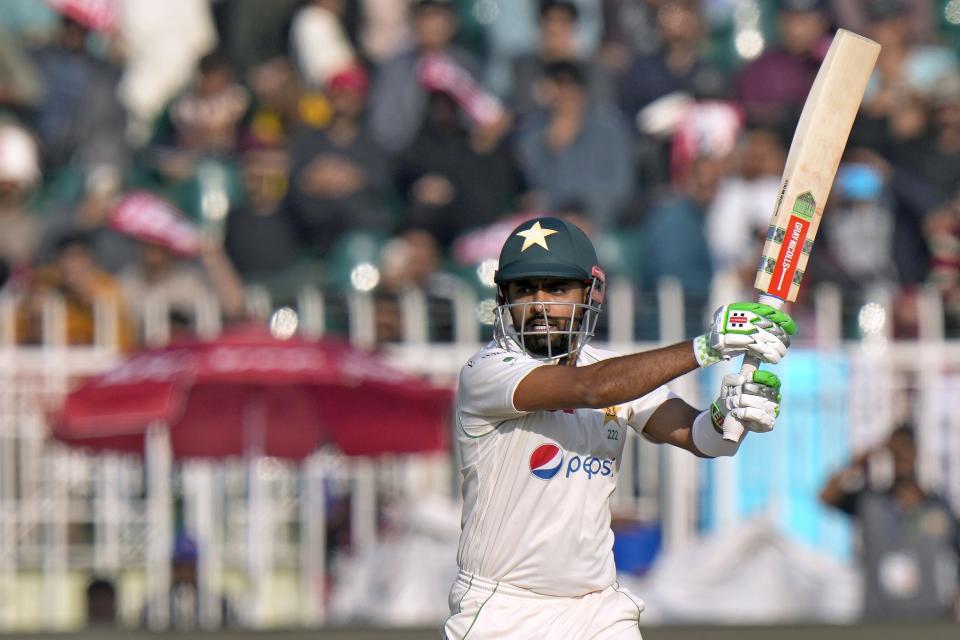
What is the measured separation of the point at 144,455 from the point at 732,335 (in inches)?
241

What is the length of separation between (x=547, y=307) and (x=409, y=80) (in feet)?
23.7

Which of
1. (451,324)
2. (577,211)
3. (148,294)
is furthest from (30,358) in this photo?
(577,211)

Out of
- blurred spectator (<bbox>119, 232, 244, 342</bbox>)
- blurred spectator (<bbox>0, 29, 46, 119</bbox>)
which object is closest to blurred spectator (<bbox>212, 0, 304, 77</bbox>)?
blurred spectator (<bbox>0, 29, 46, 119</bbox>)

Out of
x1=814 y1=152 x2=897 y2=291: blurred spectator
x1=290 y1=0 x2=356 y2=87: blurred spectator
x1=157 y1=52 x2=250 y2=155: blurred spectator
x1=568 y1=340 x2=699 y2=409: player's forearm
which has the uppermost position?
x1=290 y1=0 x2=356 y2=87: blurred spectator

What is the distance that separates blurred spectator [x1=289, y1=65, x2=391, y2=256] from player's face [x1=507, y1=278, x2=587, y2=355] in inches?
245

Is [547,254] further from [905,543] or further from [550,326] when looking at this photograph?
[905,543]

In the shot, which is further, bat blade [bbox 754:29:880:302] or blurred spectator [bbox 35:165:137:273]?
blurred spectator [bbox 35:165:137:273]

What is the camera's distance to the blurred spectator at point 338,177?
11047 mm

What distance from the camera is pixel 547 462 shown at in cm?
476

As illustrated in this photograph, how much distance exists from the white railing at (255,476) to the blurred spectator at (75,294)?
5 cm

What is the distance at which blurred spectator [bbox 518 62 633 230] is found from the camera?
36.8ft

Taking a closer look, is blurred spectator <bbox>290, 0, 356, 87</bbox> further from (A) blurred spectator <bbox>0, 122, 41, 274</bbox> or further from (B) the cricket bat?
(B) the cricket bat

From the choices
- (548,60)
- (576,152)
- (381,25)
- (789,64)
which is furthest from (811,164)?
(381,25)

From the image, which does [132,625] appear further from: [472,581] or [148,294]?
[472,581]
